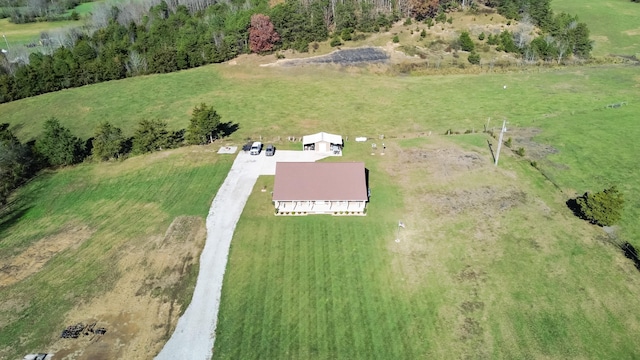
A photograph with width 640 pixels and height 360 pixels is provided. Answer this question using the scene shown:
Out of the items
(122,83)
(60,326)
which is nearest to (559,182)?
(60,326)

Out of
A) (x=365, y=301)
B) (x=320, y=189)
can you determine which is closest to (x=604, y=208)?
(x=365, y=301)

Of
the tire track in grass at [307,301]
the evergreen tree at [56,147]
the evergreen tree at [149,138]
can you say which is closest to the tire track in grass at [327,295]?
the tire track in grass at [307,301]

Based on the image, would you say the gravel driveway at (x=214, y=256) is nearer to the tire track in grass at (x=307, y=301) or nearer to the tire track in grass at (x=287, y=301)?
the tire track in grass at (x=287, y=301)

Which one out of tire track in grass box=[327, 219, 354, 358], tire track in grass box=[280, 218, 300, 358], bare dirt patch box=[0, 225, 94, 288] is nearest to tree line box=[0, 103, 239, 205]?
bare dirt patch box=[0, 225, 94, 288]

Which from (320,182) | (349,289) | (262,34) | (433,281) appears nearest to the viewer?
(349,289)

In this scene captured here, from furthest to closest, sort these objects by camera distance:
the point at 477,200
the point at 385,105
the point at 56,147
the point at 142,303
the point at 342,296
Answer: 1. the point at 385,105
2. the point at 56,147
3. the point at 477,200
4. the point at 342,296
5. the point at 142,303

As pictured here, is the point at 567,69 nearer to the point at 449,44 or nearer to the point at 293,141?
the point at 449,44

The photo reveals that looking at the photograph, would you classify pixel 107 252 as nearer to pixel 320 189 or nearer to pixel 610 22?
pixel 320 189
